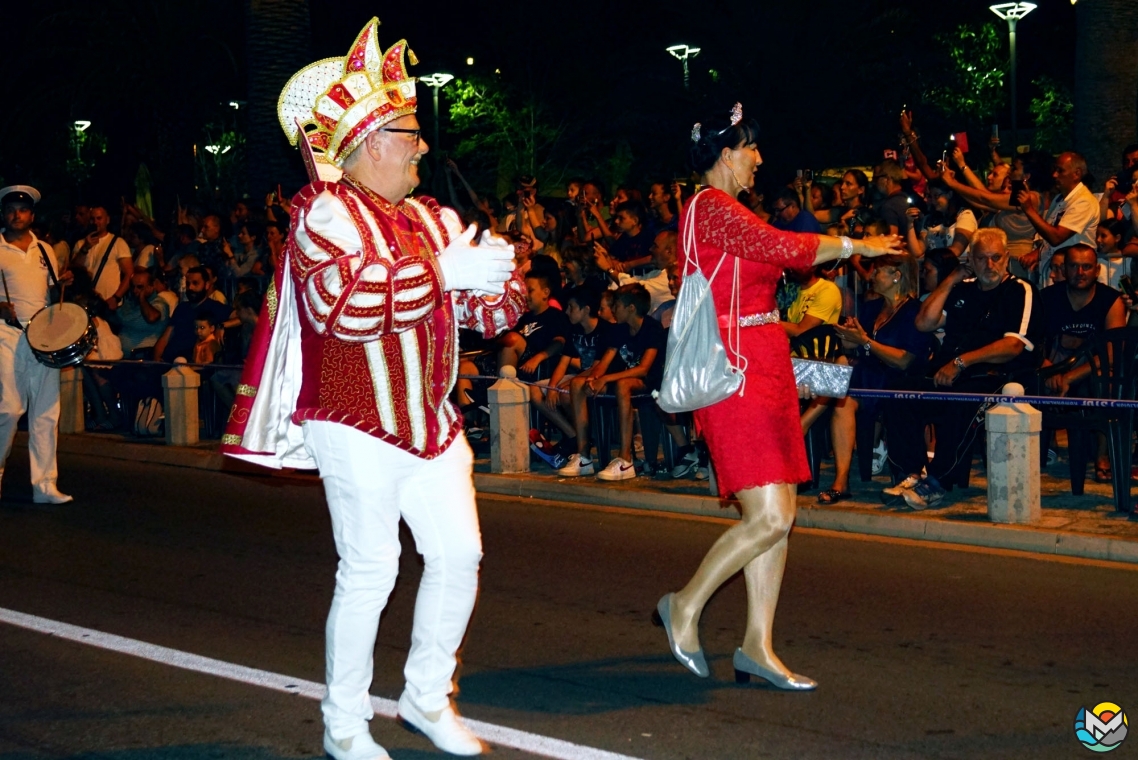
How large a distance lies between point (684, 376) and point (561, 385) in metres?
6.67

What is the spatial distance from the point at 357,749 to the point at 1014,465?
5515mm

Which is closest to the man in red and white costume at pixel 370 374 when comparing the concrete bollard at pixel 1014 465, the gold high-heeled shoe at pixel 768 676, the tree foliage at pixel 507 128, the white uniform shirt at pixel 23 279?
the gold high-heeled shoe at pixel 768 676

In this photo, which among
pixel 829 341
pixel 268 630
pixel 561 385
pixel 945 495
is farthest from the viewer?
pixel 561 385

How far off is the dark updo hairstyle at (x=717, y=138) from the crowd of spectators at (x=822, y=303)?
1.81m

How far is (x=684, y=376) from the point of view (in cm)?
596

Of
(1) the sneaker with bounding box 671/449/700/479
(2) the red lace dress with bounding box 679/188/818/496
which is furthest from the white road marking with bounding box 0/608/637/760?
(1) the sneaker with bounding box 671/449/700/479

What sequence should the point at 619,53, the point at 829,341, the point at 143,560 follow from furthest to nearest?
the point at 619,53
the point at 829,341
the point at 143,560

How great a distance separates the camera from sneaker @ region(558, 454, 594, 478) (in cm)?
1184

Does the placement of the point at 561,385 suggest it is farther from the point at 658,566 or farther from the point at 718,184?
the point at 718,184

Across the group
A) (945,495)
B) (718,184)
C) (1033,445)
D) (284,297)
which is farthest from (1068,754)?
(945,495)

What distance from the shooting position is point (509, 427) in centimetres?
1194

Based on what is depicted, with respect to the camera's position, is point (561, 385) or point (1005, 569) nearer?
point (1005, 569)

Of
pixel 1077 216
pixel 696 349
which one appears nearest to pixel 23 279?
pixel 696 349

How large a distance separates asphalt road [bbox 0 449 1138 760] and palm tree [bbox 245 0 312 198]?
10480mm
